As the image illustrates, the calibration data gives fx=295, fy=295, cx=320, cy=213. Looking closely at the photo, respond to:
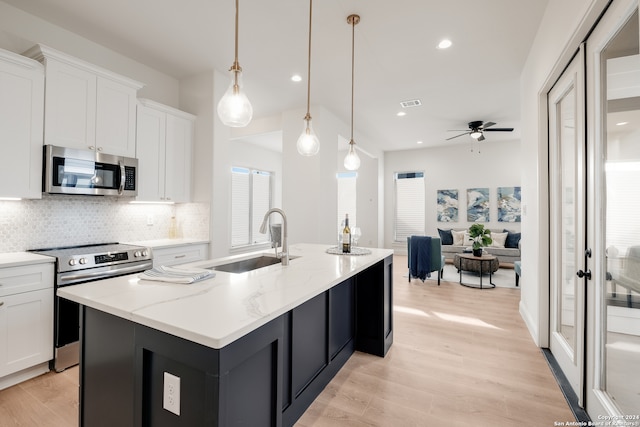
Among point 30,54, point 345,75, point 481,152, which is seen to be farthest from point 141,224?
point 481,152

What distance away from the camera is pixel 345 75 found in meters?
3.88

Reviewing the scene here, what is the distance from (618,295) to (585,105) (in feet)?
3.93

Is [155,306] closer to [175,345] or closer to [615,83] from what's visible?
[175,345]

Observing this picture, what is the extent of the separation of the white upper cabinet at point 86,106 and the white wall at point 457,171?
22.9 ft

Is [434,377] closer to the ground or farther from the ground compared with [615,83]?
closer to the ground

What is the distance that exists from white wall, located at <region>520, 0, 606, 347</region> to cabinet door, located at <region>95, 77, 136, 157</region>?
3770 millimetres

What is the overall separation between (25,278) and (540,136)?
14.6 ft

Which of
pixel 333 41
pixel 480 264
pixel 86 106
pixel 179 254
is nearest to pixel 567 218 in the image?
pixel 333 41

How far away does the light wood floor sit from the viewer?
186 centimetres

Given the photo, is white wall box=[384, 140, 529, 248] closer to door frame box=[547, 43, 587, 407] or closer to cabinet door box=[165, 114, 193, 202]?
door frame box=[547, 43, 587, 407]

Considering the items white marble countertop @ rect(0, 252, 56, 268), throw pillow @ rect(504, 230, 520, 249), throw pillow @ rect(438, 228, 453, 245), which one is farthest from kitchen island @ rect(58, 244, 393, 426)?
throw pillow @ rect(504, 230, 520, 249)

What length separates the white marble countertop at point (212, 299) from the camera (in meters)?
1.00

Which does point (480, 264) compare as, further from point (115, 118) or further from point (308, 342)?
point (115, 118)

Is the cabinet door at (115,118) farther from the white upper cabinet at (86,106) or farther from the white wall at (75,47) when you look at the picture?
the white wall at (75,47)
